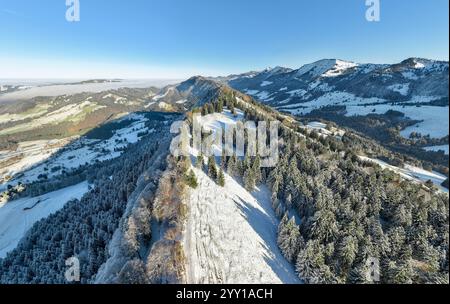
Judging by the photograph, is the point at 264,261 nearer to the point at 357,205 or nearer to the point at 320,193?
the point at 320,193

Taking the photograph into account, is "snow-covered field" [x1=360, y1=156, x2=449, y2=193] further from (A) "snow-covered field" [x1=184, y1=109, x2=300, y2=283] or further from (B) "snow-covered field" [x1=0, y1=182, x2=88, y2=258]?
(B) "snow-covered field" [x1=0, y1=182, x2=88, y2=258]

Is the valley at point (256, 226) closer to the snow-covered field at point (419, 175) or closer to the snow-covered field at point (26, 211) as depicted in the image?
the snow-covered field at point (419, 175)

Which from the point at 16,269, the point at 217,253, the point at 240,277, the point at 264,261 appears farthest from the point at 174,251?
the point at 16,269

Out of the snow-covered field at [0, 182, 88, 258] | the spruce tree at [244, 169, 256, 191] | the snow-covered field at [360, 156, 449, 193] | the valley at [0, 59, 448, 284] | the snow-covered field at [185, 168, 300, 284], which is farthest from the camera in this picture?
the snow-covered field at [0, 182, 88, 258]

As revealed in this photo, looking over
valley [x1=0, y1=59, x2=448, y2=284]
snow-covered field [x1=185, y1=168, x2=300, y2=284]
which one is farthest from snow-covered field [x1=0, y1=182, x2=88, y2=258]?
snow-covered field [x1=185, y1=168, x2=300, y2=284]

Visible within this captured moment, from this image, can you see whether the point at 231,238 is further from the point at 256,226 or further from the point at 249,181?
the point at 249,181

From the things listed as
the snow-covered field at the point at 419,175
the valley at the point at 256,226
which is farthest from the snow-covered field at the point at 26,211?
the snow-covered field at the point at 419,175
